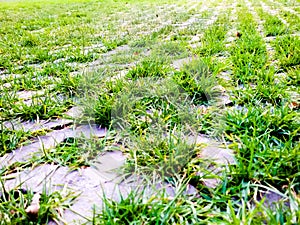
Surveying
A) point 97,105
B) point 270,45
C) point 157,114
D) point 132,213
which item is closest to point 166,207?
point 132,213

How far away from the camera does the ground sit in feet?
3.25

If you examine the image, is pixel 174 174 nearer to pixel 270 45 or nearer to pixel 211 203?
pixel 211 203

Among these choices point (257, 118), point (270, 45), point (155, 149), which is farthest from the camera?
point (270, 45)

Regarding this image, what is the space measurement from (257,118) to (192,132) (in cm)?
35

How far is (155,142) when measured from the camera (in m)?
1.30

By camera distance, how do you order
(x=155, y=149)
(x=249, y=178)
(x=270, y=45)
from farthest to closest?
(x=270, y=45), (x=155, y=149), (x=249, y=178)

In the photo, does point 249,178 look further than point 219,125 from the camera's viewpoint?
No

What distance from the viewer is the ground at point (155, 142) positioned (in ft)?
3.25

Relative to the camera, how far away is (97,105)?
164 cm

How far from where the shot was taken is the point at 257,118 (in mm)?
1425

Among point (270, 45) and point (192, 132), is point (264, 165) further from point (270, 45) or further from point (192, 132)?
point (270, 45)

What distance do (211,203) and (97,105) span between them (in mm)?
921

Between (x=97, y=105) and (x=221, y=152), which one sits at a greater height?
(x=97, y=105)

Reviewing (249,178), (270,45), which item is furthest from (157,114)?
(270,45)
